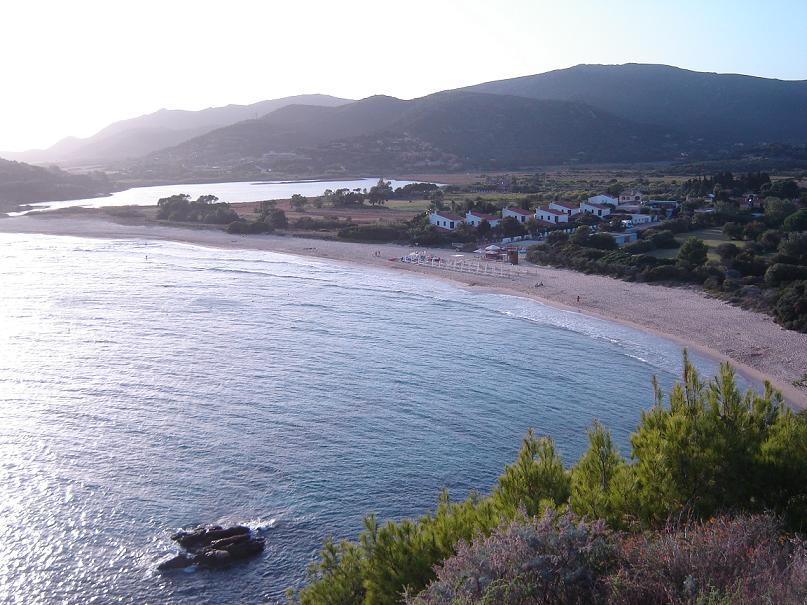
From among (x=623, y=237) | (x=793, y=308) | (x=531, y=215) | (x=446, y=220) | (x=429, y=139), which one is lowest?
(x=793, y=308)

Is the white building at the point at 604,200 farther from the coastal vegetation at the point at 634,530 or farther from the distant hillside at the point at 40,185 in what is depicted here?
the distant hillside at the point at 40,185

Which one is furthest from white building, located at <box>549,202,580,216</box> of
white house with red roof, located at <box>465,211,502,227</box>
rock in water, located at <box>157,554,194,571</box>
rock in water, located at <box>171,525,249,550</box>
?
rock in water, located at <box>157,554,194,571</box>

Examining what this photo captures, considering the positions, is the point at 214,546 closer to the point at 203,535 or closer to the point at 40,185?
the point at 203,535

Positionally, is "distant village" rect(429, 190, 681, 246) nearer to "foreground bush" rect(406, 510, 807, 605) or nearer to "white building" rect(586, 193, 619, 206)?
"white building" rect(586, 193, 619, 206)

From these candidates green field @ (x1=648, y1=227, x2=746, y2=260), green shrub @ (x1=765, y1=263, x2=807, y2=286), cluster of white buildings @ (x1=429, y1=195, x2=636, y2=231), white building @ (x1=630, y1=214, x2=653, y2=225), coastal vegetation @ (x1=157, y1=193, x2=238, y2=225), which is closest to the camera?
green shrub @ (x1=765, y1=263, x2=807, y2=286)

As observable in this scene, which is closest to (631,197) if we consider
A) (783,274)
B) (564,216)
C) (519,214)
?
(564,216)

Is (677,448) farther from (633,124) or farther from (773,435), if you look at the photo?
(633,124)

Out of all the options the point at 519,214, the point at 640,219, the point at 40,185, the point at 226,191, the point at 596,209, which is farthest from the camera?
the point at 226,191
